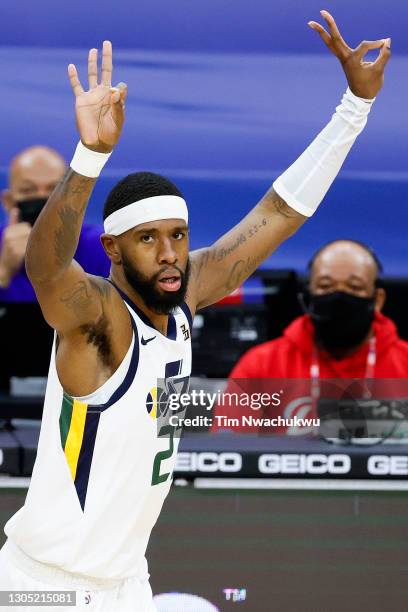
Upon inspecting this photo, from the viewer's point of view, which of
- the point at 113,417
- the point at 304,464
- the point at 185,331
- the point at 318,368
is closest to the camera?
the point at 113,417

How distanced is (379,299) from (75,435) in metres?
2.08

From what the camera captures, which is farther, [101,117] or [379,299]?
[379,299]

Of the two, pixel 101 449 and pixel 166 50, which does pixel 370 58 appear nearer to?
pixel 166 50

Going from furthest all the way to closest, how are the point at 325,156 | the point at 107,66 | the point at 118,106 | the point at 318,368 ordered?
the point at 318,368 → the point at 325,156 → the point at 107,66 → the point at 118,106

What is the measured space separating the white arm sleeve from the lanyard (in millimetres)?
1296

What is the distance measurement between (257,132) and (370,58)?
559mm

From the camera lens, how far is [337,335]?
476cm

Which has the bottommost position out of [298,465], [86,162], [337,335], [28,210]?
[298,465]

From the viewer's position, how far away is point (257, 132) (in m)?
4.81

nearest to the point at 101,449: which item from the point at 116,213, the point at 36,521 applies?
the point at 36,521

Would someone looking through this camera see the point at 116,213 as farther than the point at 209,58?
No

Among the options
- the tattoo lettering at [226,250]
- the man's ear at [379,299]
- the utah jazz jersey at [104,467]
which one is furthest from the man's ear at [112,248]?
the man's ear at [379,299]

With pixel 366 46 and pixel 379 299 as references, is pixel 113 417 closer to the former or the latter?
pixel 366 46

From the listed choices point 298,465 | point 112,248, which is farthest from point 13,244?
point 112,248
